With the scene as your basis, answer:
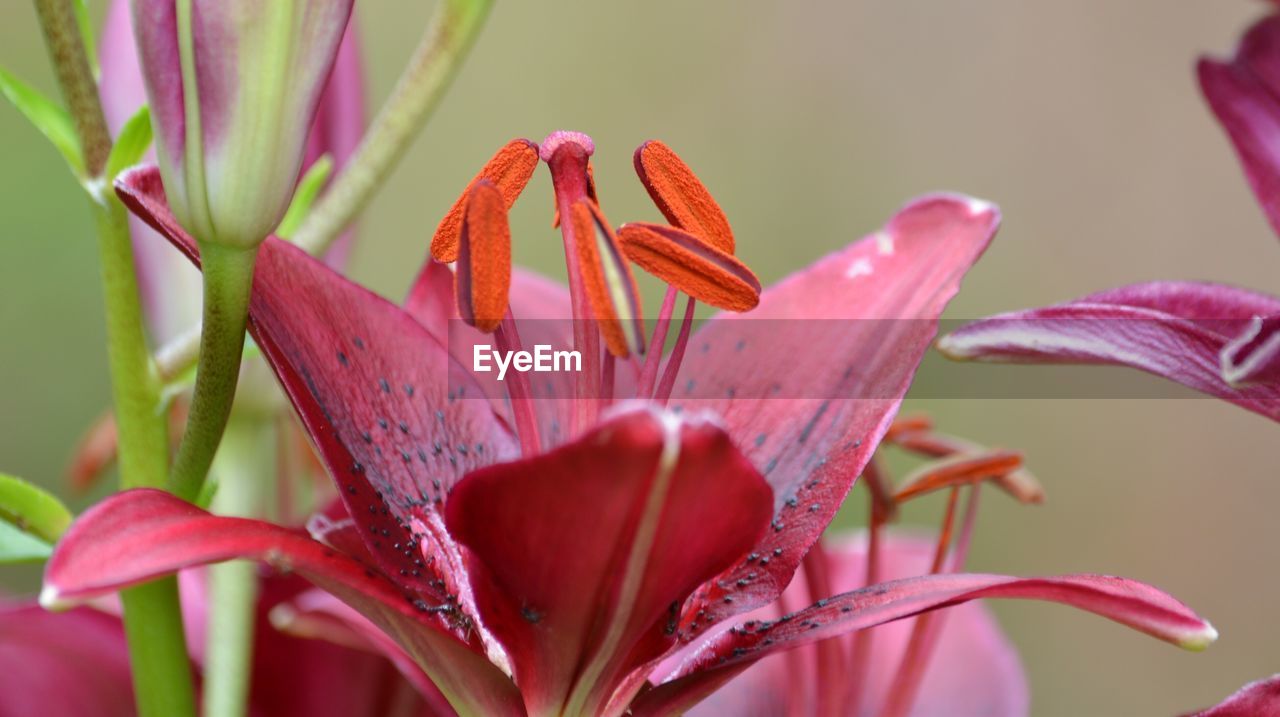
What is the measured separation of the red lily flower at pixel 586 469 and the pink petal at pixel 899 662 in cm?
15

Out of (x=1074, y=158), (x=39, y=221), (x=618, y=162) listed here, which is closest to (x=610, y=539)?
(x=39, y=221)

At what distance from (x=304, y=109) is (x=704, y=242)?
0.49 ft

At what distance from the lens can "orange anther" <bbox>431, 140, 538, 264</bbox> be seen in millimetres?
547

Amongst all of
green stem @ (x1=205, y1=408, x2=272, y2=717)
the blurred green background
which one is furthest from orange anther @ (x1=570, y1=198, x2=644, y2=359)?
the blurred green background

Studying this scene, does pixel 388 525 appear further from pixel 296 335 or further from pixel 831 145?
pixel 831 145

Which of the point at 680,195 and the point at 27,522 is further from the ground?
the point at 680,195

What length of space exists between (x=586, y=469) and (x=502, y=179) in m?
0.18

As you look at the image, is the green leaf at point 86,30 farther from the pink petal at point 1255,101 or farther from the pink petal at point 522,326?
the pink petal at point 1255,101

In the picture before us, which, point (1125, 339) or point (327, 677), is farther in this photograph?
point (327, 677)

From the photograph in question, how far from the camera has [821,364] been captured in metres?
0.61

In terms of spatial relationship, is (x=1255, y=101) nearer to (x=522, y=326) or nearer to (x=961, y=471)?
(x=961, y=471)

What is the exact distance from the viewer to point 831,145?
10.9 ft

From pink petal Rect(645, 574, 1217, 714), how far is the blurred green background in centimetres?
237

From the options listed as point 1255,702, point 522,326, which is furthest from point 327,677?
point 1255,702
